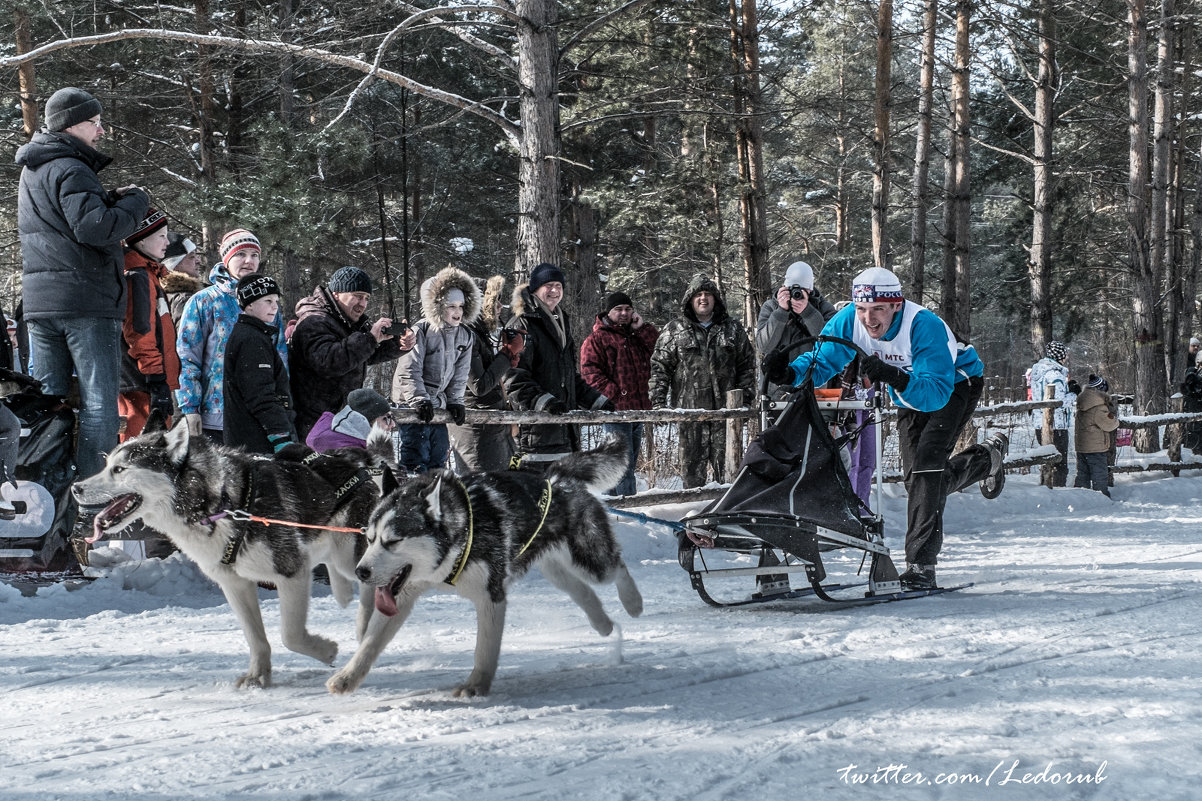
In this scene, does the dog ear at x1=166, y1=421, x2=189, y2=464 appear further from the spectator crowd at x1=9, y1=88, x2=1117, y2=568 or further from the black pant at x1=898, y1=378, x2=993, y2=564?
the black pant at x1=898, y1=378, x2=993, y2=564

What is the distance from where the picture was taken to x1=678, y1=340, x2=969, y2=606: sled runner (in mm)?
5301

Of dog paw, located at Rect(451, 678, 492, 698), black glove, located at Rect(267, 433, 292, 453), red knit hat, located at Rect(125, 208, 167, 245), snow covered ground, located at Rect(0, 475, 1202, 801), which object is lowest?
snow covered ground, located at Rect(0, 475, 1202, 801)

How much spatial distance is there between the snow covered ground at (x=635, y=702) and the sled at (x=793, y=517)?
7.8 inches

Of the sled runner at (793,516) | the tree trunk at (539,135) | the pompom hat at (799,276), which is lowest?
the sled runner at (793,516)

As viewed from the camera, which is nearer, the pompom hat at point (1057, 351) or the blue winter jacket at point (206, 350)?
the blue winter jacket at point (206, 350)

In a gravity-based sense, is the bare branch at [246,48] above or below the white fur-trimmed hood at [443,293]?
above

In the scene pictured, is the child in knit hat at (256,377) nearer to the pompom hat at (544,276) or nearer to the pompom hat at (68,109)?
the pompom hat at (68,109)

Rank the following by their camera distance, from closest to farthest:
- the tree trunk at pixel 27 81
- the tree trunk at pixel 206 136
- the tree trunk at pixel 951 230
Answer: the tree trunk at pixel 27 81 < the tree trunk at pixel 206 136 < the tree trunk at pixel 951 230

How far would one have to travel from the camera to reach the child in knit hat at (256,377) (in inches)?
223

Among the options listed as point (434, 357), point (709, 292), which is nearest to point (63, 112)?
point (434, 357)

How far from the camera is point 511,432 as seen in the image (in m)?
8.02

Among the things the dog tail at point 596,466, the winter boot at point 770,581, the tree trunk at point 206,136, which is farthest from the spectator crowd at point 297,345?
the tree trunk at point 206,136

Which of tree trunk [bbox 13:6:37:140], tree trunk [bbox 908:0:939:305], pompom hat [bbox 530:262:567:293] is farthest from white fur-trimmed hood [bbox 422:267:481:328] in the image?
tree trunk [bbox 908:0:939:305]

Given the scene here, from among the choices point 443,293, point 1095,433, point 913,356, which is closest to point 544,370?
point 443,293
